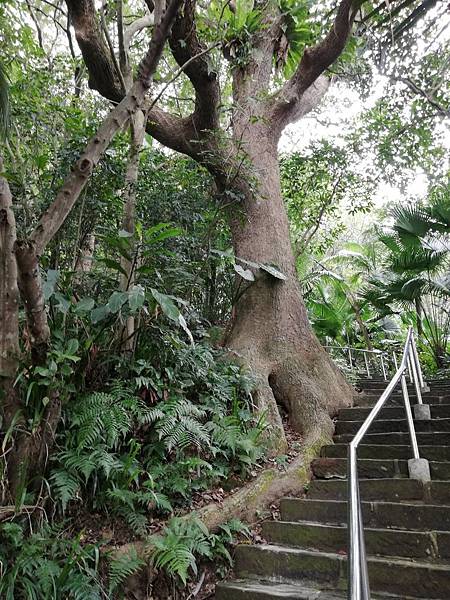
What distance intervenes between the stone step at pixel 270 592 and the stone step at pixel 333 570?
0.20ft

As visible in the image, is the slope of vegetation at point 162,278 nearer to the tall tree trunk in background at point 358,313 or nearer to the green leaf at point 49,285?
the green leaf at point 49,285

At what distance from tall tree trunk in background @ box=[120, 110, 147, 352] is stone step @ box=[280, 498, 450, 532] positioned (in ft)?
6.15

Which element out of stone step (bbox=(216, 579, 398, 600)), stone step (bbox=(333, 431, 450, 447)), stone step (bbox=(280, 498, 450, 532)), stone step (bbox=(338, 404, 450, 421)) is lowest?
stone step (bbox=(216, 579, 398, 600))

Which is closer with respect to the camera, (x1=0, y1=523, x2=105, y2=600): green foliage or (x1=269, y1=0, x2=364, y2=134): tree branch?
(x1=0, y1=523, x2=105, y2=600): green foliage

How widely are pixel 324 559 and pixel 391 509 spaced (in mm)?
641

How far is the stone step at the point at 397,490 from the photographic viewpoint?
3.37 metres

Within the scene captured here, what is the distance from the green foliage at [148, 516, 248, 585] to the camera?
9.08ft

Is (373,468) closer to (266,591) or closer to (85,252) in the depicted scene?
(266,591)

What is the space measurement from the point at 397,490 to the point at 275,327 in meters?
2.37

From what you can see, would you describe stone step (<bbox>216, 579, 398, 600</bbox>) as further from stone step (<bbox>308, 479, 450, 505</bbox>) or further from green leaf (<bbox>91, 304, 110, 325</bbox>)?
green leaf (<bbox>91, 304, 110, 325</bbox>)

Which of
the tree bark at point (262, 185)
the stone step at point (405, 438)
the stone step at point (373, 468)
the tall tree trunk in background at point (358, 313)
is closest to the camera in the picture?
the stone step at point (373, 468)

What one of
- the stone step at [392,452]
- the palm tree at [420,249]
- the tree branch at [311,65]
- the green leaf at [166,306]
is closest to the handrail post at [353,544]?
the green leaf at [166,306]

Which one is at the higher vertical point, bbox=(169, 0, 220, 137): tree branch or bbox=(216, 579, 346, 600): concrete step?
bbox=(169, 0, 220, 137): tree branch

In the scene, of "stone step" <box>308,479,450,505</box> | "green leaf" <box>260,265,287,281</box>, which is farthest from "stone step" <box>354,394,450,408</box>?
"green leaf" <box>260,265,287,281</box>
